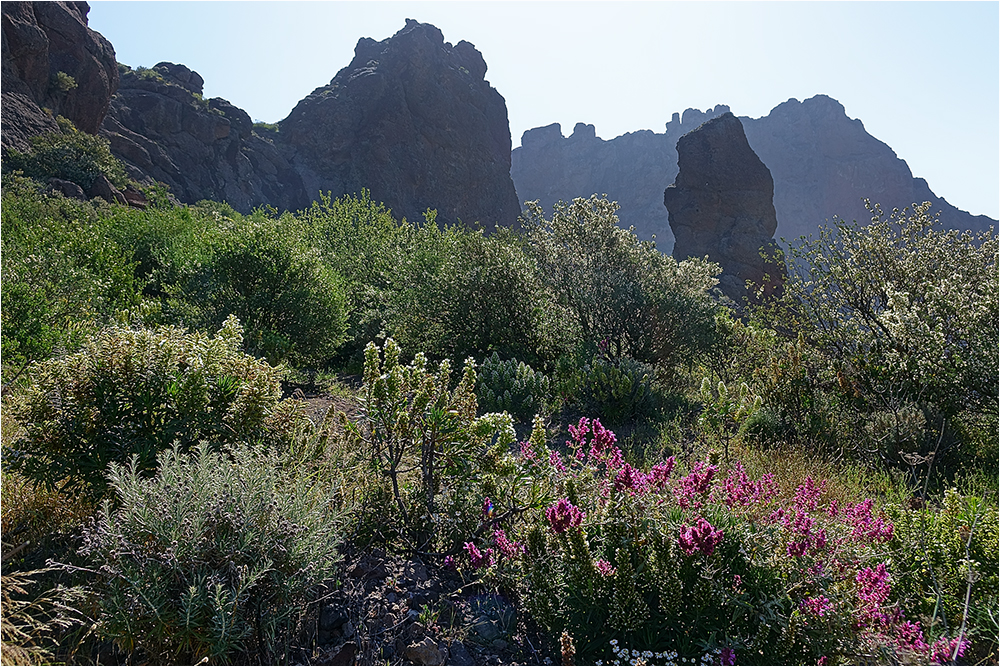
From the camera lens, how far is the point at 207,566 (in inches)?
89.6

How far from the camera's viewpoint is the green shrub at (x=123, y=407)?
9.82ft

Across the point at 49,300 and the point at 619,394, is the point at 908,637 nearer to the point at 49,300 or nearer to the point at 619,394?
the point at 619,394

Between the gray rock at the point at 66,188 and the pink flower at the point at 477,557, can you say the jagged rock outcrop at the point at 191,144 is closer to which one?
the gray rock at the point at 66,188

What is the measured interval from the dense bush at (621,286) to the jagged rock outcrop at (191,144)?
4280 cm

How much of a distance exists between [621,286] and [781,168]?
111401mm

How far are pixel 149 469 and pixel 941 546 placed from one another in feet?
14.4

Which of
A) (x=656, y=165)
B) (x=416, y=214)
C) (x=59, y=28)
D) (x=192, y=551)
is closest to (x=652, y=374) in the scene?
(x=192, y=551)

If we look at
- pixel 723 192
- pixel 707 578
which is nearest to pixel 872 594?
pixel 707 578

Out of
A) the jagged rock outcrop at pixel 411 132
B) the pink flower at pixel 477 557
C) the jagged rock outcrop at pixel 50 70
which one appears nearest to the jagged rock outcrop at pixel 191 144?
the jagged rock outcrop at pixel 411 132

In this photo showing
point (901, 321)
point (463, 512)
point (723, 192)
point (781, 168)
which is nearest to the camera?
point (463, 512)

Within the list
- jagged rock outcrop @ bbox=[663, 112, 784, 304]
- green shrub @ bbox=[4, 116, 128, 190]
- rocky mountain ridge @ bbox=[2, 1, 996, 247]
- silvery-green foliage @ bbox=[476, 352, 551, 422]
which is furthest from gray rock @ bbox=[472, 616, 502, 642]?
jagged rock outcrop @ bbox=[663, 112, 784, 304]

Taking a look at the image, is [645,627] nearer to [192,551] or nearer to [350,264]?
[192,551]

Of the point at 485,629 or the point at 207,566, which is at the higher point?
the point at 207,566

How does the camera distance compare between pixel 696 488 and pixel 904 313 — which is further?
pixel 904 313
